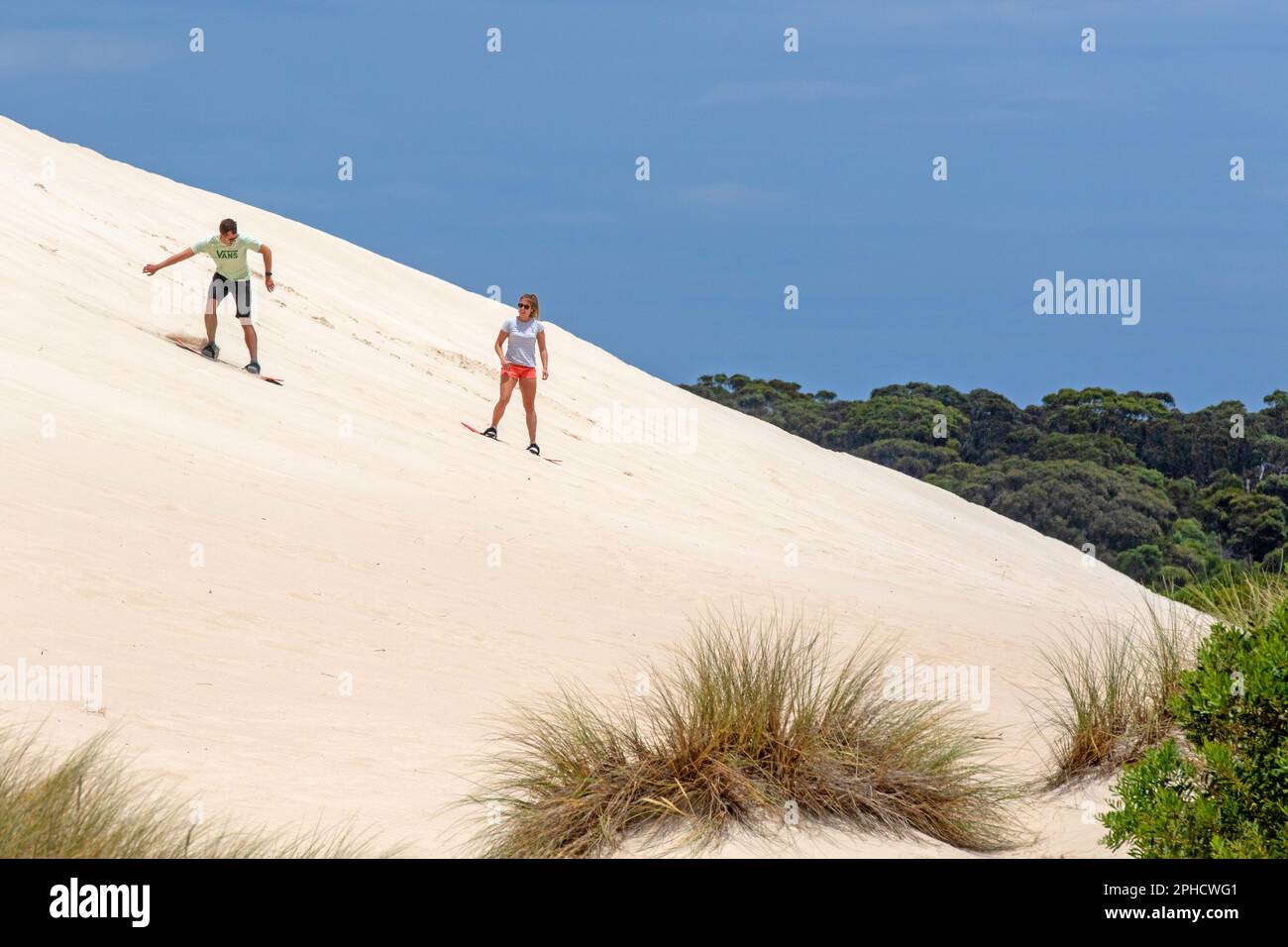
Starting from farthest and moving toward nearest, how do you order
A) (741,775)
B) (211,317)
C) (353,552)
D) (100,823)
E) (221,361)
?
(221,361) < (211,317) < (353,552) < (741,775) < (100,823)

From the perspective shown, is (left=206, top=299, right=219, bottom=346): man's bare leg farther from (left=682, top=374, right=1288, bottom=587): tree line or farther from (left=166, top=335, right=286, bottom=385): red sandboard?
(left=682, top=374, right=1288, bottom=587): tree line

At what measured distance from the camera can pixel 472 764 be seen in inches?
265

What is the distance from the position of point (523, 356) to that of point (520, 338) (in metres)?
0.22

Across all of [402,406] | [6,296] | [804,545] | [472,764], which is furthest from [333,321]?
[472,764]

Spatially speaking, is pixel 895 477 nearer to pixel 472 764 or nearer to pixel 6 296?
pixel 6 296

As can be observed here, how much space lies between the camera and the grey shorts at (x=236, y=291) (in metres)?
14.4

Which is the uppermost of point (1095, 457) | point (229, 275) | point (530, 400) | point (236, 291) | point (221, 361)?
point (1095, 457)

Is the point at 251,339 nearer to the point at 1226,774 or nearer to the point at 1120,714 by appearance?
the point at 1120,714

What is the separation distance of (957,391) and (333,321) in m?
52.5

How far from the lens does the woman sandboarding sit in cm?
1491

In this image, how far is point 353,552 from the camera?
1012 centimetres

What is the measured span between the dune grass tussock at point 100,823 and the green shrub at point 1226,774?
2.59 meters

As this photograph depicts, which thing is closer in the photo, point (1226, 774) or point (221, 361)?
point (1226, 774)

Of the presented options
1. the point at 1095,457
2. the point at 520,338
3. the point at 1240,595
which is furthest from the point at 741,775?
the point at 1095,457
